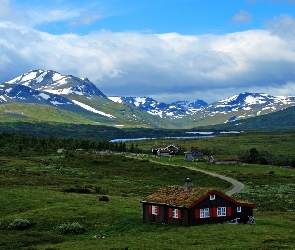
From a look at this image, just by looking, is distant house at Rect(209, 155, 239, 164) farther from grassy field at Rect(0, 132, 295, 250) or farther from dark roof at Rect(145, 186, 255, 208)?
dark roof at Rect(145, 186, 255, 208)

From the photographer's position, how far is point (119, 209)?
6725 centimetres

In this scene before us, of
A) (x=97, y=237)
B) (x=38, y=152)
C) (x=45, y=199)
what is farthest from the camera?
(x=38, y=152)

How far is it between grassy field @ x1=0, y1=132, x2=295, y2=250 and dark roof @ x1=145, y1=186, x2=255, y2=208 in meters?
2.90

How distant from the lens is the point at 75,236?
55.4 metres

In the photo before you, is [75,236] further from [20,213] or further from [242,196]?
[242,196]

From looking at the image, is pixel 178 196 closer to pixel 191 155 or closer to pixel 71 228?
pixel 71 228

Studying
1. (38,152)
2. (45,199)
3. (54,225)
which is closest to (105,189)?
(45,199)

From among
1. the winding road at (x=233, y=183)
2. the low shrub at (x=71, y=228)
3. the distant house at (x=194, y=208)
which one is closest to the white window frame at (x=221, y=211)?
the distant house at (x=194, y=208)

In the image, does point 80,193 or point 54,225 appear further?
point 80,193

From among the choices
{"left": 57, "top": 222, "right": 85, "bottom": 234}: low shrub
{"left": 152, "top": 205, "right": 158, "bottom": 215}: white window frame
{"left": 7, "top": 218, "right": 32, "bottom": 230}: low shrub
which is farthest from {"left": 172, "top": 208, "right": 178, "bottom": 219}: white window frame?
{"left": 7, "top": 218, "right": 32, "bottom": 230}: low shrub

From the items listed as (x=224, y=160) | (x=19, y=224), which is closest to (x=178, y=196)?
(x=19, y=224)

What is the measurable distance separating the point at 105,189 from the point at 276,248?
59310mm

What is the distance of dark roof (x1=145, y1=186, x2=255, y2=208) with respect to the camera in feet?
187

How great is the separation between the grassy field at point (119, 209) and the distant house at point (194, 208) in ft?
5.20
